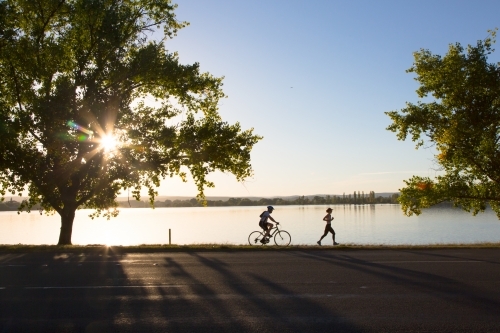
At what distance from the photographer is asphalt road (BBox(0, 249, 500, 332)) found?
8.42m

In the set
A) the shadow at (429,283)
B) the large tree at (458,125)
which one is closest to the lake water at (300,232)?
the large tree at (458,125)

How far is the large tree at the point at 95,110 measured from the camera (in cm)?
2423

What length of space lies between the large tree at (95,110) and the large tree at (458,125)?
30.0 feet

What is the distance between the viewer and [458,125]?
89.4ft

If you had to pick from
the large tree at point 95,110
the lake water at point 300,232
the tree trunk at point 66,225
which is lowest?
the lake water at point 300,232

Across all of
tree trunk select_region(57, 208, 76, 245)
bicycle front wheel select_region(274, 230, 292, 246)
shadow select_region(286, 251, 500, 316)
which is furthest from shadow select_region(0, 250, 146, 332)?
bicycle front wheel select_region(274, 230, 292, 246)

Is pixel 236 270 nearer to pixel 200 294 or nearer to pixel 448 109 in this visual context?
pixel 200 294

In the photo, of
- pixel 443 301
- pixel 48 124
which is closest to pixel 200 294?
pixel 443 301

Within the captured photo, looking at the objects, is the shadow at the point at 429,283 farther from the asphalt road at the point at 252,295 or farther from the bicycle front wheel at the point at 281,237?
the bicycle front wheel at the point at 281,237

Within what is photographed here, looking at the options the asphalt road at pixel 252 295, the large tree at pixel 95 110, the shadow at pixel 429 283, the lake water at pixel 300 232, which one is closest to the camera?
the asphalt road at pixel 252 295

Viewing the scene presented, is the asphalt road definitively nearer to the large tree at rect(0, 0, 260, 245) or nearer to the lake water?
the large tree at rect(0, 0, 260, 245)

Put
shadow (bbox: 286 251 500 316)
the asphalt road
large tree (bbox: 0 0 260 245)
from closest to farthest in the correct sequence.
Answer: the asphalt road, shadow (bbox: 286 251 500 316), large tree (bbox: 0 0 260 245)

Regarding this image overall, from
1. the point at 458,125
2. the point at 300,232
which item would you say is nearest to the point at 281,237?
the point at 458,125

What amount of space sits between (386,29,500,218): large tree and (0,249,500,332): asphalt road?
37.2ft
